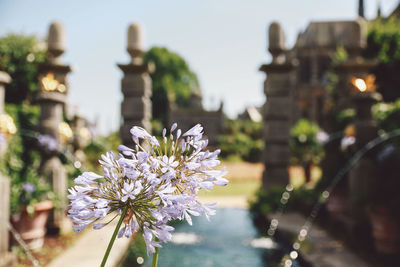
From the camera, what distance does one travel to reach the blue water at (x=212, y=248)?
18.5ft

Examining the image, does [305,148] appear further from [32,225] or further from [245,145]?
[245,145]

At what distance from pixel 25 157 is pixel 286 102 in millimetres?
6679

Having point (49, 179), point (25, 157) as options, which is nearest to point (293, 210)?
point (49, 179)

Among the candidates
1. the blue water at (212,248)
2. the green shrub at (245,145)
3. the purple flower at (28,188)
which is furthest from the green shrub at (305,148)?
the green shrub at (245,145)

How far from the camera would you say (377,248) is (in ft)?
16.4

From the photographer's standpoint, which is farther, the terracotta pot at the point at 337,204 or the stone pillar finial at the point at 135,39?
the stone pillar finial at the point at 135,39

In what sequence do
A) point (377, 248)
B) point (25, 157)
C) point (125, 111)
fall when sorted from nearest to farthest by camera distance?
point (377, 248) < point (25, 157) < point (125, 111)

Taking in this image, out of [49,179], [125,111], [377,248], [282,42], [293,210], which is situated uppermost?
[282,42]

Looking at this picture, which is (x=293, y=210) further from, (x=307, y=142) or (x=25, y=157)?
(x=25, y=157)

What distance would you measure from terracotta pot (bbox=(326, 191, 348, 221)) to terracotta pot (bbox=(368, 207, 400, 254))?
2.15 meters

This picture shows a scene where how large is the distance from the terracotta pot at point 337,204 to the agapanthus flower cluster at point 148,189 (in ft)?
22.3

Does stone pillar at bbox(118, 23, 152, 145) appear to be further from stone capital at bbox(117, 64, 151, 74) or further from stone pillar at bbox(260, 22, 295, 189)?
stone pillar at bbox(260, 22, 295, 189)

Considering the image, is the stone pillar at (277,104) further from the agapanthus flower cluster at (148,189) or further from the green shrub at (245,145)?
the green shrub at (245,145)

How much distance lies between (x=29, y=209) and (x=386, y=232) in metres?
5.21
